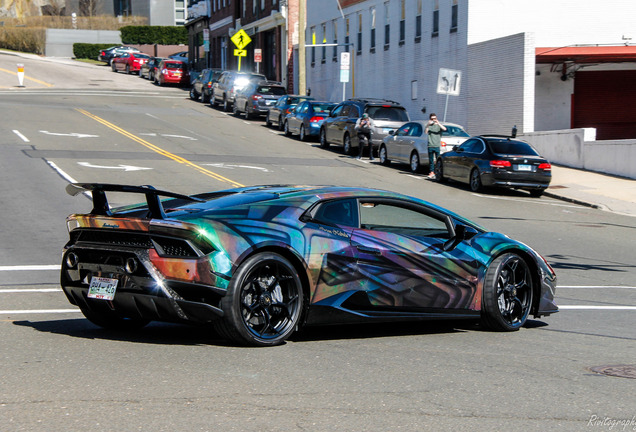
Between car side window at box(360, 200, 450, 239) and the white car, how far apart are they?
19.6m

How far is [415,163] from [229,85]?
22234mm

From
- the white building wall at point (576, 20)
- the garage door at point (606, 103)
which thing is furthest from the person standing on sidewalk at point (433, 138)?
the white building wall at point (576, 20)

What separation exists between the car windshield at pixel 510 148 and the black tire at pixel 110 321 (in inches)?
714

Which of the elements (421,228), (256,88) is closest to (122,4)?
(256,88)

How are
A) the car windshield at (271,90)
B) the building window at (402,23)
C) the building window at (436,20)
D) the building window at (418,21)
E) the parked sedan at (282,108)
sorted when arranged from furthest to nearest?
the car windshield at (271,90) → the building window at (402,23) → the building window at (418,21) → the parked sedan at (282,108) → the building window at (436,20)

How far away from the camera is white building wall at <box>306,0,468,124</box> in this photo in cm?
3884

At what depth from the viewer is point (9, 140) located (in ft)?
99.9

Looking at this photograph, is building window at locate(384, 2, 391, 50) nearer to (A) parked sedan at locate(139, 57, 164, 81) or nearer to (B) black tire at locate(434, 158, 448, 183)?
(B) black tire at locate(434, 158, 448, 183)

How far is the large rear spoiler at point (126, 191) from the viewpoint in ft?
23.2

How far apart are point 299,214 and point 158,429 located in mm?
2725

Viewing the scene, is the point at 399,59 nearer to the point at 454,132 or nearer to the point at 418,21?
the point at 418,21

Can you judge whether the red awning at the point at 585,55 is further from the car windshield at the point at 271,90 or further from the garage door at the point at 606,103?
the car windshield at the point at 271,90

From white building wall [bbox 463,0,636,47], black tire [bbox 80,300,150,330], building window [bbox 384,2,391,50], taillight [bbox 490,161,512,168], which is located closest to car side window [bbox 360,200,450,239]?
black tire [bbox 80,300,150,330]

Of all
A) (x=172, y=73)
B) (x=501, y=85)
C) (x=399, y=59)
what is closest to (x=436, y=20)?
(x=399, y=59)
